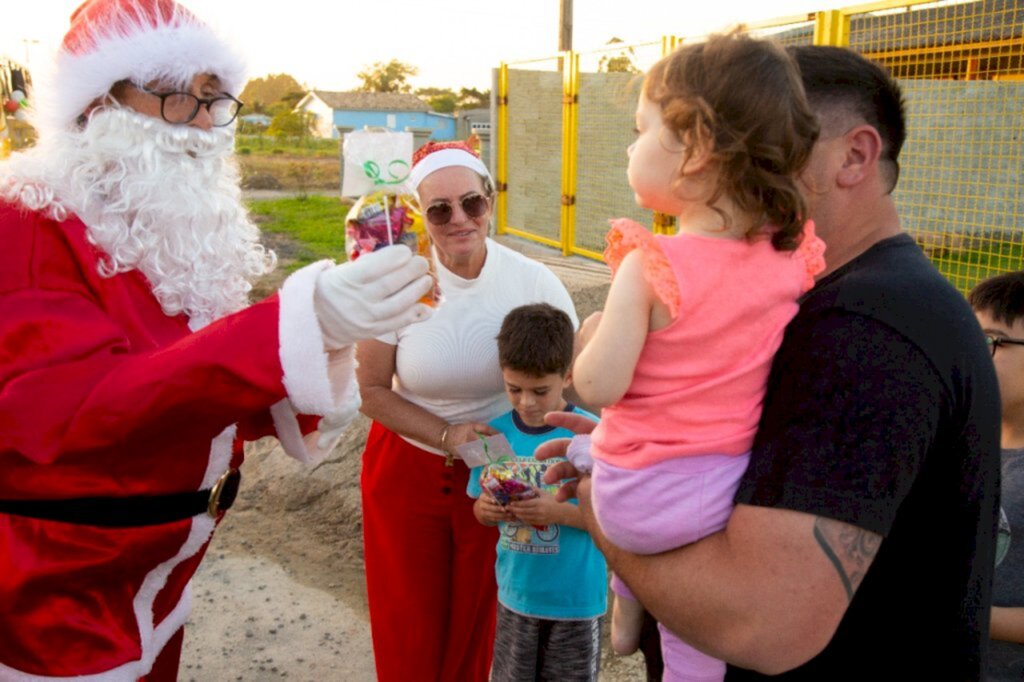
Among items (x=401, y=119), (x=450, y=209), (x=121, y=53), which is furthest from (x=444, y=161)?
(x=401, y=119)

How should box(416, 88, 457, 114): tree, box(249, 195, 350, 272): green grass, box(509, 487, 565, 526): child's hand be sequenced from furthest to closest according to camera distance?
1. box(416, 88, 457, 114): tree
2. box(249, 195, 350, 272): green grass
3. box(509, 487, 565, 526): child's hand

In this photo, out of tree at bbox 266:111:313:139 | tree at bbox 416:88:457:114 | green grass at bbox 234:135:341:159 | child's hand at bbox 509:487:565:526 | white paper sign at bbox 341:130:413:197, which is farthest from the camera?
tree at bbox 416:88:457:114

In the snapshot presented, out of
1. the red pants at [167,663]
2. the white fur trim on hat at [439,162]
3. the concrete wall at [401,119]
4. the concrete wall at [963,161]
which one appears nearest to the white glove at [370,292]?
the red pants at [167,663]

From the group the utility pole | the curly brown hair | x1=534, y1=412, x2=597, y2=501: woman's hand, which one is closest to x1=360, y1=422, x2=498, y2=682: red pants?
x1=534, y1=412, x2=597, y2=501: woman's hand

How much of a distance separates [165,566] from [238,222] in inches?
36.6

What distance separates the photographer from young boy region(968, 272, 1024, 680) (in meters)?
2.03

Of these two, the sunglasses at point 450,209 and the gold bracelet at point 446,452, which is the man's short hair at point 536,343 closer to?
the gold bracelet at point 446,452

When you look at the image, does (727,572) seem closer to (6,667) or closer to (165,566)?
(165,566)

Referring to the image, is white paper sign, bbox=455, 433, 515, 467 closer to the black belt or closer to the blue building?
the black belt

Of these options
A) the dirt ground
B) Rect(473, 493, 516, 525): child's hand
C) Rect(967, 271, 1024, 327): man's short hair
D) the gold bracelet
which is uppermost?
Rect(967, 271, 1024, 327): man's short hair

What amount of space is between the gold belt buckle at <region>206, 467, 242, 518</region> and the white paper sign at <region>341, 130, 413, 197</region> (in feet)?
2.66

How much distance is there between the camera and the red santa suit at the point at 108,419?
69.9 inches

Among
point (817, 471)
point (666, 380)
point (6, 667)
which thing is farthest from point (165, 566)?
point (817, 471)

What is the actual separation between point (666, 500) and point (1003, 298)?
4.28 feet
